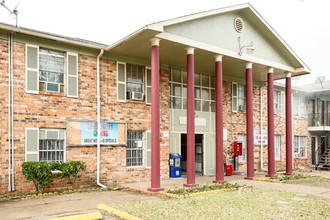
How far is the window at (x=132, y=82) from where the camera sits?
1364 cm

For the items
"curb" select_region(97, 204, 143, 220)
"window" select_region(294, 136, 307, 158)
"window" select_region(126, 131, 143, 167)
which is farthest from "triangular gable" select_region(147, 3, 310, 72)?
"window" select_region(294, 136, 307, 158)

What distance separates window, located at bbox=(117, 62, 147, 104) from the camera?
13641 mm

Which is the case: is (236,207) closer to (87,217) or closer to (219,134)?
(87,217)

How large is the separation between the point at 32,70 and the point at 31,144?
2.47 m

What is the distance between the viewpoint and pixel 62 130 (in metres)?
12.0

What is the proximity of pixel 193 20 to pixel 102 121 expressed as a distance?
5130mm

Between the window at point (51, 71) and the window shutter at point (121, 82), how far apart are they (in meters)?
1.81

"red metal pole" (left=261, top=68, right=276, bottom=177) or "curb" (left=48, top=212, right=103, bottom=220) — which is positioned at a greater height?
"red metal pole" (left=261, top=68, right=276, bottom=177)

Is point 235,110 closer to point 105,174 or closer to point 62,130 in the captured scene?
point 105,174

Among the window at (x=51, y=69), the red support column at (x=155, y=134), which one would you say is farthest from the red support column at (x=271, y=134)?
the window at (x=51, y=69)

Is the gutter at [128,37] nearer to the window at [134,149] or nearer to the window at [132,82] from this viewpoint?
the window at [132,82]

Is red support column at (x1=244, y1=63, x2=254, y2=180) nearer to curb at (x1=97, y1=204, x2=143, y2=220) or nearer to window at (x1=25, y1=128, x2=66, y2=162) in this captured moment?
window at (x1=25, y1=128, x2=66, y2=162)

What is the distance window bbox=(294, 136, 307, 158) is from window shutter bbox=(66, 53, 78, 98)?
648 inches

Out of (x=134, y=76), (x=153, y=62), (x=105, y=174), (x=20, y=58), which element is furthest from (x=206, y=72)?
(x=20, y=58)
